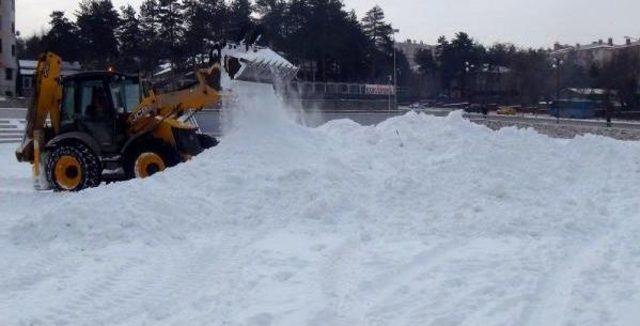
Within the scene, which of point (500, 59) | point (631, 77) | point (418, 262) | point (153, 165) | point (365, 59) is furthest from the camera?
point (500, 59)

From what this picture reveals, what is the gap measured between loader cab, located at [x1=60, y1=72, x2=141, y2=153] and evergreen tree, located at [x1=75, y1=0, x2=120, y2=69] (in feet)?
142

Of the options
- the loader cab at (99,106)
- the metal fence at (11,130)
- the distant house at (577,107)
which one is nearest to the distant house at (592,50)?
the distant house at (577,107)

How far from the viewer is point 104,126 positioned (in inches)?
595

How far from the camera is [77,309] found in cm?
640

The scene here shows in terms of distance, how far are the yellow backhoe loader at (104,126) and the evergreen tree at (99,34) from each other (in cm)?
4288

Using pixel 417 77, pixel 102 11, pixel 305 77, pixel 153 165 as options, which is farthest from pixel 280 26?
pixel 153 165

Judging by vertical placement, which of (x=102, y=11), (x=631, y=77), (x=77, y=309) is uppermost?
(x=102, y=11)

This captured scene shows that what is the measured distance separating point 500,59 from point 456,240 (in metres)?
77.0

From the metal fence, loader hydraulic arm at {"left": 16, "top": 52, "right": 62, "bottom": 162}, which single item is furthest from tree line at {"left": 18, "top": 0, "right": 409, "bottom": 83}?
loader hydraulic arm at {"left": 16, "top": 52, "right": 62, "bottom": 162}

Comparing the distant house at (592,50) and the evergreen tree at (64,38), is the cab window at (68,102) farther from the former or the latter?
the distant house at (592,50)

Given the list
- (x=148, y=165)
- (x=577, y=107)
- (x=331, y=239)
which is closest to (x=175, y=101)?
(x=148, y=165)

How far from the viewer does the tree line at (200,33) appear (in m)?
53.1

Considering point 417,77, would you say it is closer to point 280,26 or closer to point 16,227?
point 280,26

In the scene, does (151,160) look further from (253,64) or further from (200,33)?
(200,33)
